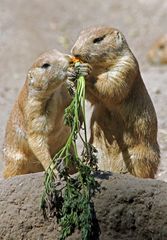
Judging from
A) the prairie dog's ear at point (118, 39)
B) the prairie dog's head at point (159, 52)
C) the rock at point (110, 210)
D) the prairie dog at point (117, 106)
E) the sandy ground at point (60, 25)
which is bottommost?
the rock at point (110, 210)

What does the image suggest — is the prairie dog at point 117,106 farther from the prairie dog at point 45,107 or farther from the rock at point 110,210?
the rock at point 110,210

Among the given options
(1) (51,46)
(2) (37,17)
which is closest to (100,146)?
(1) (51,46)

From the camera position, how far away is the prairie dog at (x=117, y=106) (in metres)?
7.91

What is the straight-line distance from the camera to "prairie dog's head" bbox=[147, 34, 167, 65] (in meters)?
16.5

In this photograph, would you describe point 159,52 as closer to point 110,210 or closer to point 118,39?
point 118,39

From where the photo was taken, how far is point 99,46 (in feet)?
26.0

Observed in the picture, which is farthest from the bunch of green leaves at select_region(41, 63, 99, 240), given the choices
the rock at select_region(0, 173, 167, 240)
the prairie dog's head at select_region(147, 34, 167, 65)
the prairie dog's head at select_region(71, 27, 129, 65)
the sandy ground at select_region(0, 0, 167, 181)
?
the prairie dog's head at select_region(147, 34, 167, 65)

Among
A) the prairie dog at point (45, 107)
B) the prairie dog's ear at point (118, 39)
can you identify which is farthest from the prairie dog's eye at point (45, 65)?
the prairie dog's ear at point (118, 39)

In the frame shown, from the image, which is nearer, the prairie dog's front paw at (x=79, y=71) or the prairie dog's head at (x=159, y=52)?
the prairie dog's front paw at (x=79, y=71)

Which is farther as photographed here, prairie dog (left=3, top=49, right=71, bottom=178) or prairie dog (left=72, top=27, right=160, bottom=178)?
prairie dog (left=3, top=49, right=71, bottom=178)

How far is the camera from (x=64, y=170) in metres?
6.72

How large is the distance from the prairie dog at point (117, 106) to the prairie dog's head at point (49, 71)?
0.77 ft

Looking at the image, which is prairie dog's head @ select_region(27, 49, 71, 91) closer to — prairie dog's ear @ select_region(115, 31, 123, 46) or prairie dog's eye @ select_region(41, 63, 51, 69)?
prairie dog's eye @ select_region(41, 63, 51, 69)

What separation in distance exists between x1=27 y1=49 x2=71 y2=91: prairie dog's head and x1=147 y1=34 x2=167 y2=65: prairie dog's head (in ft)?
27.6
